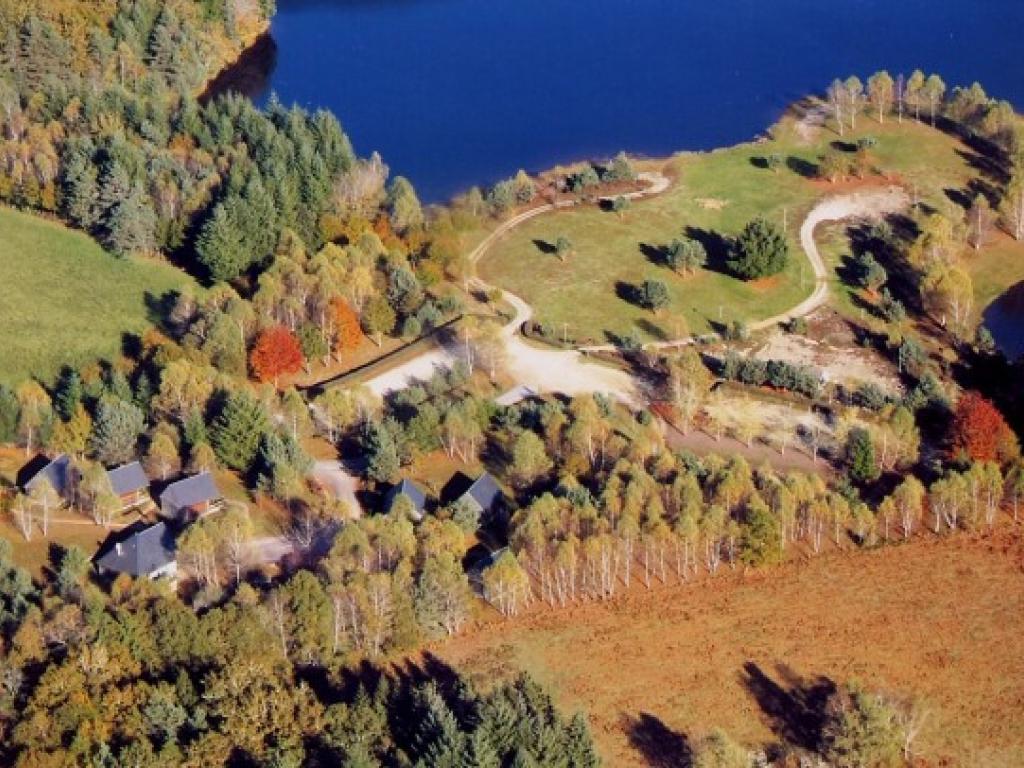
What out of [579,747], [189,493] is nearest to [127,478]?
[189,493]

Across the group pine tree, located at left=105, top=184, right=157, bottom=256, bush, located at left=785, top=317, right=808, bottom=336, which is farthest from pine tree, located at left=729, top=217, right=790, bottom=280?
→ pine tree, located at left=105, top=184, right=157, bottom=256

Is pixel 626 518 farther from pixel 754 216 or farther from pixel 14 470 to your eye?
pixel 754 216

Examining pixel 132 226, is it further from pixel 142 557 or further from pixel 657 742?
pixel 657 742

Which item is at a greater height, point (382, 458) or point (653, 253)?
point (653, 253)

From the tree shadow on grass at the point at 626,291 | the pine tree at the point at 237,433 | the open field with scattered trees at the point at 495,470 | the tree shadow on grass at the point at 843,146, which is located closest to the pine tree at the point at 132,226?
the open field with scattered trees at the point at 495,470

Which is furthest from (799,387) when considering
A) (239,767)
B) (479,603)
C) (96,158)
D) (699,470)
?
(96,158)

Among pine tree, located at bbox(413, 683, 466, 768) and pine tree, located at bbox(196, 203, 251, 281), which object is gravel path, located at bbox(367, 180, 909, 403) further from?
pine tree, located at bbox(413, 683, 466, 768)

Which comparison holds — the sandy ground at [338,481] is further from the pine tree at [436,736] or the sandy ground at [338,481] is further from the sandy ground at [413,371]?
the pine tree at [436,736]
